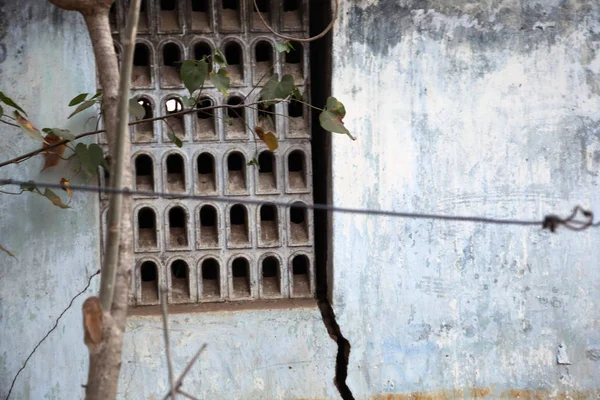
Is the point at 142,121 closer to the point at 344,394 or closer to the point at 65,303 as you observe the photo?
the point at 65,303

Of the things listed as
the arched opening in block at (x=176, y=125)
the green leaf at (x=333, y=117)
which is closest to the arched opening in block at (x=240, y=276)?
the arched opening in block at (x=176, y=125)

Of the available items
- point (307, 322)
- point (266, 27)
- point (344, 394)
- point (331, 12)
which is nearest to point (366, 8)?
point (331, 12)

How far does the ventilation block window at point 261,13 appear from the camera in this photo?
4.20 metres

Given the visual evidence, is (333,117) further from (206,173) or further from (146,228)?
(146,228)

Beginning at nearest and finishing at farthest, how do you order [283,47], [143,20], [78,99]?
[78,99] → [283,47] → [143,20]

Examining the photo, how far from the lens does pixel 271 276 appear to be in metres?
4.43

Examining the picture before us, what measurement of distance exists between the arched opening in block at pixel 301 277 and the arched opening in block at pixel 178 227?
0.57m

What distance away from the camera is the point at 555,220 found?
2.50 metres

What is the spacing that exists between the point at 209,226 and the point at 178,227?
0.15m

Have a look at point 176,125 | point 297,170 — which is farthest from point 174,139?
point 297,170

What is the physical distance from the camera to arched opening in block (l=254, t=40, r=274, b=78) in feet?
13.9

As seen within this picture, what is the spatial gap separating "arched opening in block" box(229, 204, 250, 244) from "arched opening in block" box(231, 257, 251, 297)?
0.10 metres

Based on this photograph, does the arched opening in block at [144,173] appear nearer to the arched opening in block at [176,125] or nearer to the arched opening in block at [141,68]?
the arched opening in block at [176,125]

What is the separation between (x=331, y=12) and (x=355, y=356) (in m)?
1.61
